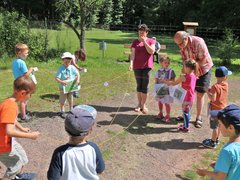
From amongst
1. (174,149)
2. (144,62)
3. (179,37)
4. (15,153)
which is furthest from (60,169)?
(144,62)

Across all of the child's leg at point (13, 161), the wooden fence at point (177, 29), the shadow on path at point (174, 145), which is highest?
the wooden fence at point (177, 29)

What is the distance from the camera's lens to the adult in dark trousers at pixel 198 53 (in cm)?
570

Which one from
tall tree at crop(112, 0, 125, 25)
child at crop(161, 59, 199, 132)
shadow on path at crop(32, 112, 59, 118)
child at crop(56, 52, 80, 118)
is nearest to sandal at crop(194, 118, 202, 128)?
child at crop(161, 59, 199, 132)

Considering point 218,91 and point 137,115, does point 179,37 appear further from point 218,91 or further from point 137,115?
point 137,115

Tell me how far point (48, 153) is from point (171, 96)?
2580 millimetres

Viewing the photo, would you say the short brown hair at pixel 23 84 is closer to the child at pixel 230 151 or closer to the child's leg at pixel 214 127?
the child at pixel 230 151

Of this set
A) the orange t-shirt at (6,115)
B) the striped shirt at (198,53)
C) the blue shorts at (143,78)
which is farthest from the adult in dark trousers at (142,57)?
the orange t-shirt at (6,115)

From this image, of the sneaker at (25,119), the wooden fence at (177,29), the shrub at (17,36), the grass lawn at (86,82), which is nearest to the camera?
the sneaker at (25,119)

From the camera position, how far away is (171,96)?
6.15m

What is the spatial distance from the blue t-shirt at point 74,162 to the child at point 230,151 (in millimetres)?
963

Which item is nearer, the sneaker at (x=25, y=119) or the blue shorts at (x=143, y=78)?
the sneaker at (x=25, y=119)

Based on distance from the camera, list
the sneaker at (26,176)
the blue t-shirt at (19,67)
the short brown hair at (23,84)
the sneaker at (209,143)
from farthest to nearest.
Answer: the blue t-shirt at (19,67)
the sneaker at (209,143)
the sneaker at (26,176)
the short brown hair at (23,84)

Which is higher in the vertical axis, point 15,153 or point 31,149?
point 15,153

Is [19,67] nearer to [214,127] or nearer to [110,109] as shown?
[110,109]
